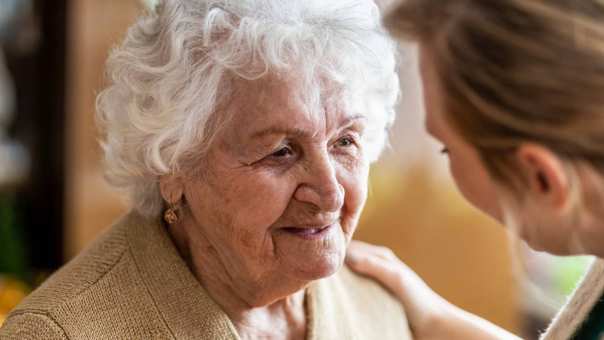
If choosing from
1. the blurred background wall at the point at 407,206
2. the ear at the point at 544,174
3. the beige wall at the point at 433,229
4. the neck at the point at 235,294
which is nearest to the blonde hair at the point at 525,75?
the ear at the point at 544,174

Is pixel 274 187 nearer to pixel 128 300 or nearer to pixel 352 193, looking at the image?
pixel 352 193

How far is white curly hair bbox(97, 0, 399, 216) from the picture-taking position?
4.71 ft

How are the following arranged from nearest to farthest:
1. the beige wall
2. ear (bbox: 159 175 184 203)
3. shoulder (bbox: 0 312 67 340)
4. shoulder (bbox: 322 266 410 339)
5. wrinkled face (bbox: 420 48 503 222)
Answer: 1. wrinkled face (bbox: 420 48 503 222)
2. shoulder (bbox: 0 312 67 340)
3. ear (bbox: 159 175 184 203)
4. shoulder (bbox: 322 266 410 339)
5. the beige wall

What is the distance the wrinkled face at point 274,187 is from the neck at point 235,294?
0.03 metres

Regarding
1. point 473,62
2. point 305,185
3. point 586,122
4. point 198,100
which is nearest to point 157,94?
point 198,100

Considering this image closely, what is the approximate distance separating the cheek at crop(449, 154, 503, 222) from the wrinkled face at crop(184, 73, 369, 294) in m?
0.37

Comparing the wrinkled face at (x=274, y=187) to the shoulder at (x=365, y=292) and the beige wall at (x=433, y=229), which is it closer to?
the shoulder at (x=365, y=292)

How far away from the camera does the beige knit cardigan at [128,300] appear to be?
144 cm

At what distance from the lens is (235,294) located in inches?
62.2

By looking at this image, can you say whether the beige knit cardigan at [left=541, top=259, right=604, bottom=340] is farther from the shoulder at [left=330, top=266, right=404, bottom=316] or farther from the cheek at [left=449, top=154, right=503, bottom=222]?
the shoulder at [left=330, top=266, right=404, bottom=316]

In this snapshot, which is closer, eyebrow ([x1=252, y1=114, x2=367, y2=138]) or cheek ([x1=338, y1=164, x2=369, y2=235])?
eyebrow ([x1=252, y1=114, x2=367, y2=138])

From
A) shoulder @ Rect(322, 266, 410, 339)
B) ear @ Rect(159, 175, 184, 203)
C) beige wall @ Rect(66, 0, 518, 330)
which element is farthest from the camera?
beige wall @ Rect(66, 0, 518, 330)

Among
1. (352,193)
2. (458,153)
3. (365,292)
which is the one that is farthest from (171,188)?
(458,153)

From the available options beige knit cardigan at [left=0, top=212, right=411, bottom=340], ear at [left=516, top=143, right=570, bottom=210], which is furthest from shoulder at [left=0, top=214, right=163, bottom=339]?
ear at [left=516, top=143, right=570, bottom=210]
